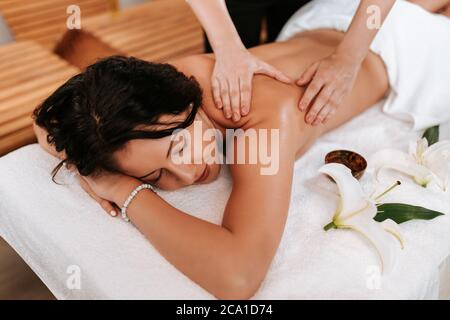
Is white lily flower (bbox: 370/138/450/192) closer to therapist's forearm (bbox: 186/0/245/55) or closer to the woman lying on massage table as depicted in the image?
the woman lying on massage table

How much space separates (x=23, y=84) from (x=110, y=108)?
1.01 m

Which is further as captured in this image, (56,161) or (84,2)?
(84,2)

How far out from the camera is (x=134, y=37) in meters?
2.11

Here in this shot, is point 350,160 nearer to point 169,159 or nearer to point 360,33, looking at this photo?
point 360,33

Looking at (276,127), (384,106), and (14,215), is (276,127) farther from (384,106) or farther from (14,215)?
(14,215)

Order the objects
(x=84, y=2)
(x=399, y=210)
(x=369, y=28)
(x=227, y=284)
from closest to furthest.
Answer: (x=227, y=284)
(x=399, y=210)
(x=369, y=28)
(x=84, y=2)

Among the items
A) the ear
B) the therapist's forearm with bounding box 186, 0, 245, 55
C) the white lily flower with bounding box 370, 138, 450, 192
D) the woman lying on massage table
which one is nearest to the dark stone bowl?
the white lily flower with bounding box 370, 138, 450, 192

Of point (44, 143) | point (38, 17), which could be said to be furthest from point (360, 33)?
point (38, 17)

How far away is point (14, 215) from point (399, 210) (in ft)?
3.16

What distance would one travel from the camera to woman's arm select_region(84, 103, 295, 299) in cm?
80

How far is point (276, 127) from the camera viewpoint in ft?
3.12

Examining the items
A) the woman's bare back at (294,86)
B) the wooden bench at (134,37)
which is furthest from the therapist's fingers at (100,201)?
the wooden bench at (134,37)

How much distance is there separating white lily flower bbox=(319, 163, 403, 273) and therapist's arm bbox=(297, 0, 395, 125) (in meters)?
0.20
